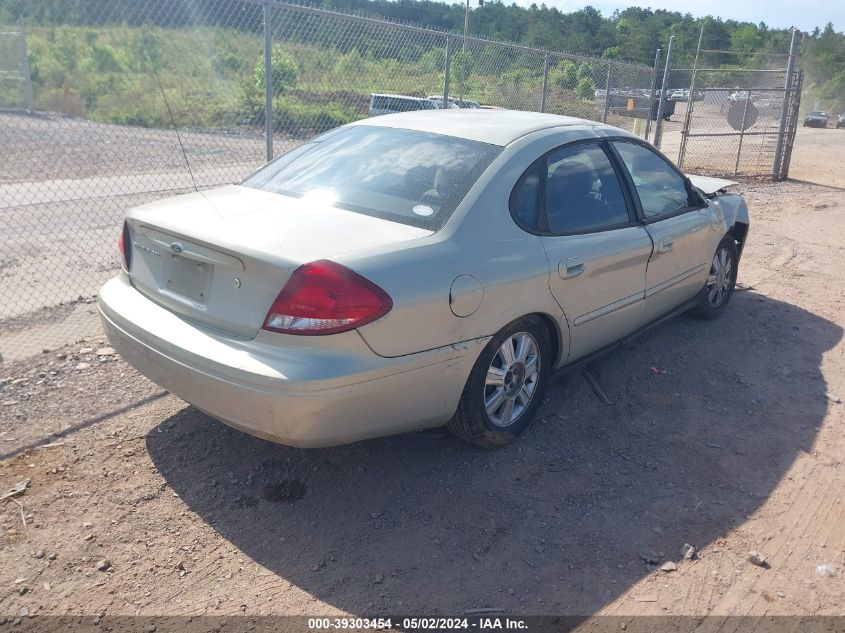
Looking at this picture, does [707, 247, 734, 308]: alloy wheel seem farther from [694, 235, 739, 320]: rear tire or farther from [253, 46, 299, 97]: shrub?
[253, 46, 299, 97]: shrub

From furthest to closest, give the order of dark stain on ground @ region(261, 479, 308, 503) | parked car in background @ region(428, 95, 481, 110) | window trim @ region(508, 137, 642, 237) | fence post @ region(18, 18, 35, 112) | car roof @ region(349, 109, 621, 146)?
fence post @ region(18, 18, 35, 112) → parked car in background @ region(428, 95, 481, 110) → car roof @ region(349, 109, 621, 146) → window trim @ region(508, 137, 642, 237) → dark stain on ground @ region(261, 479, 308, 503)

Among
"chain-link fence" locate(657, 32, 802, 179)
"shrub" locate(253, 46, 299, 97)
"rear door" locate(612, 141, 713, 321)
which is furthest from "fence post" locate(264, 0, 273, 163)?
"chain-link fence" locate(657, 32, 802, 179)

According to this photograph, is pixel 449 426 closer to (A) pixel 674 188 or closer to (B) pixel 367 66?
(A) pixel 674 188

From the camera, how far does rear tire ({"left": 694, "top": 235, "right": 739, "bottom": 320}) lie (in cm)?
594

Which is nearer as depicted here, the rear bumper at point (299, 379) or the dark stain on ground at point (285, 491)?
the rear bumper at point (299, 379)

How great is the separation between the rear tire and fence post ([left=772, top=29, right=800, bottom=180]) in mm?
10194

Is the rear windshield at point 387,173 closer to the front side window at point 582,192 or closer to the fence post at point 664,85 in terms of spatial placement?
the front side window at point 582,192

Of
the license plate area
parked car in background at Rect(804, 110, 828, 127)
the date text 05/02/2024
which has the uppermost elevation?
parked car in background at Rect(804, 110, 828, 127)

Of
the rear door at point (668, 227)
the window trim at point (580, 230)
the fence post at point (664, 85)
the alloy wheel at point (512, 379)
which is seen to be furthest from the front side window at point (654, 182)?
the fence post at point (664, 85)

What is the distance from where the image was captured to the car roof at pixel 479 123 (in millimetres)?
4094

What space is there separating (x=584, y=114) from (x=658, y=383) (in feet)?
36.2

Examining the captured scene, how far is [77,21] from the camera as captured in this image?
8312mm

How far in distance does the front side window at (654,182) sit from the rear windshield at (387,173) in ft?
4.49

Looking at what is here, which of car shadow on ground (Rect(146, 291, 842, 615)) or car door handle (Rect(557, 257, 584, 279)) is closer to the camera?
car shadow on ground (Rect(146, 291, 842, 615))
